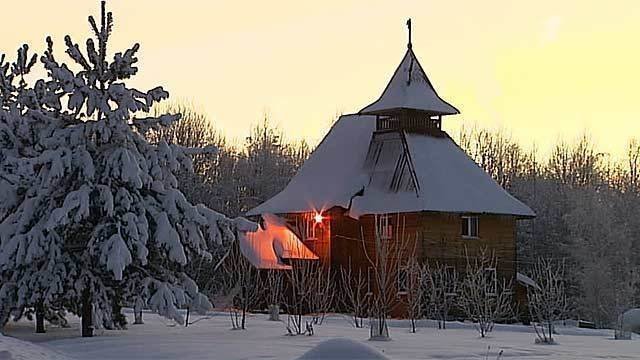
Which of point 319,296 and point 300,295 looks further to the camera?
point 319,296

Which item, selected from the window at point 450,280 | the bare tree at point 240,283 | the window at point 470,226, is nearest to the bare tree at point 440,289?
the window at point 450,280

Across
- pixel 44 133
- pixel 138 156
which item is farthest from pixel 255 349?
pixel 44 133

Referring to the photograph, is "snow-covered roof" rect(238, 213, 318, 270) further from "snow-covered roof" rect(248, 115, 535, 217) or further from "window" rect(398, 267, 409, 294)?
"window" rect(398, 267, 409, 294)

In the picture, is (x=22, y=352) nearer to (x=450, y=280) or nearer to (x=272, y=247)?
(x=450, y=280)

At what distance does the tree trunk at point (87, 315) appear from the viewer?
66.7 ft

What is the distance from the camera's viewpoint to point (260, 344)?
19.7 m

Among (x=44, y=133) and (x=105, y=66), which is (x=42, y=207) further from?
(x=105, y=66)

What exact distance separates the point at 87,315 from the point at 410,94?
2284 centimetres

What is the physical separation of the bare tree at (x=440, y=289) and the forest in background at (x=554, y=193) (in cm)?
815

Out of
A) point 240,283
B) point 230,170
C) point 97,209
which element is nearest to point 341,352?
point 97,209

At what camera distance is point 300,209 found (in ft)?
134

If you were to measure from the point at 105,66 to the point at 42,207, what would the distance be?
3104 millimetres

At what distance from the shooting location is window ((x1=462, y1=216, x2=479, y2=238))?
129ft

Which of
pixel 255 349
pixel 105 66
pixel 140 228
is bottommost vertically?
pixel 255 349
